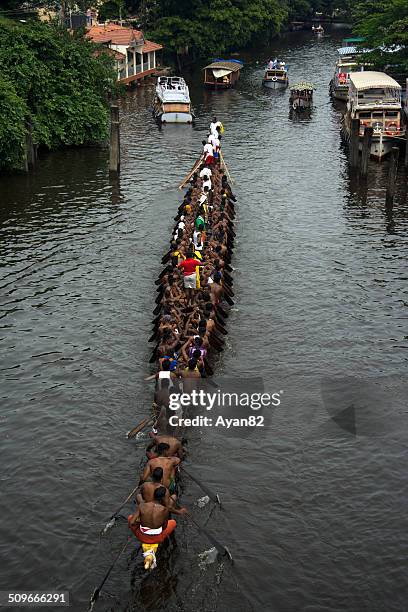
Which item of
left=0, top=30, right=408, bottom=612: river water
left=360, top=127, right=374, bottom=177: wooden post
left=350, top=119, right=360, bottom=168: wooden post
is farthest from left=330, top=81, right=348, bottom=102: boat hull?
left=360, top=127, right=374, bottom=177: wooden post

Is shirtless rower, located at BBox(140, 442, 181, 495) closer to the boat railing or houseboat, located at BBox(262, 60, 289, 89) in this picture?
the boat railing

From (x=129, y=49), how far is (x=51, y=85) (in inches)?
1138

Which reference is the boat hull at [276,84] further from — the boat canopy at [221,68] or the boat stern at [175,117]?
the boat stern at [175,117]

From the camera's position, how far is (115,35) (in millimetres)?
78062

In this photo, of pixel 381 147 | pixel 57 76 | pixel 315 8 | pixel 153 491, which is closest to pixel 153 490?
pixel 153 491

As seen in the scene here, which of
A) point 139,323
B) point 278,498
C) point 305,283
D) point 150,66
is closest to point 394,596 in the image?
point 278,498

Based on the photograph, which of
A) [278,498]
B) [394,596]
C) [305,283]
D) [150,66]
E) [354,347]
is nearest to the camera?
[394,596]

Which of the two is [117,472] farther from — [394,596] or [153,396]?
[394,596]

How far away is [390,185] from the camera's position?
137ft

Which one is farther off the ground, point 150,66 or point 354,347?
point 150,66

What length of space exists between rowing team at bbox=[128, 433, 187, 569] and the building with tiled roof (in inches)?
2357

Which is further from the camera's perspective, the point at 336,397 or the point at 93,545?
the point at 336,397

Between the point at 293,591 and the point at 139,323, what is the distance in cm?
1377

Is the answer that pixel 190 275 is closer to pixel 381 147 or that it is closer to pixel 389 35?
pixel 381 147
